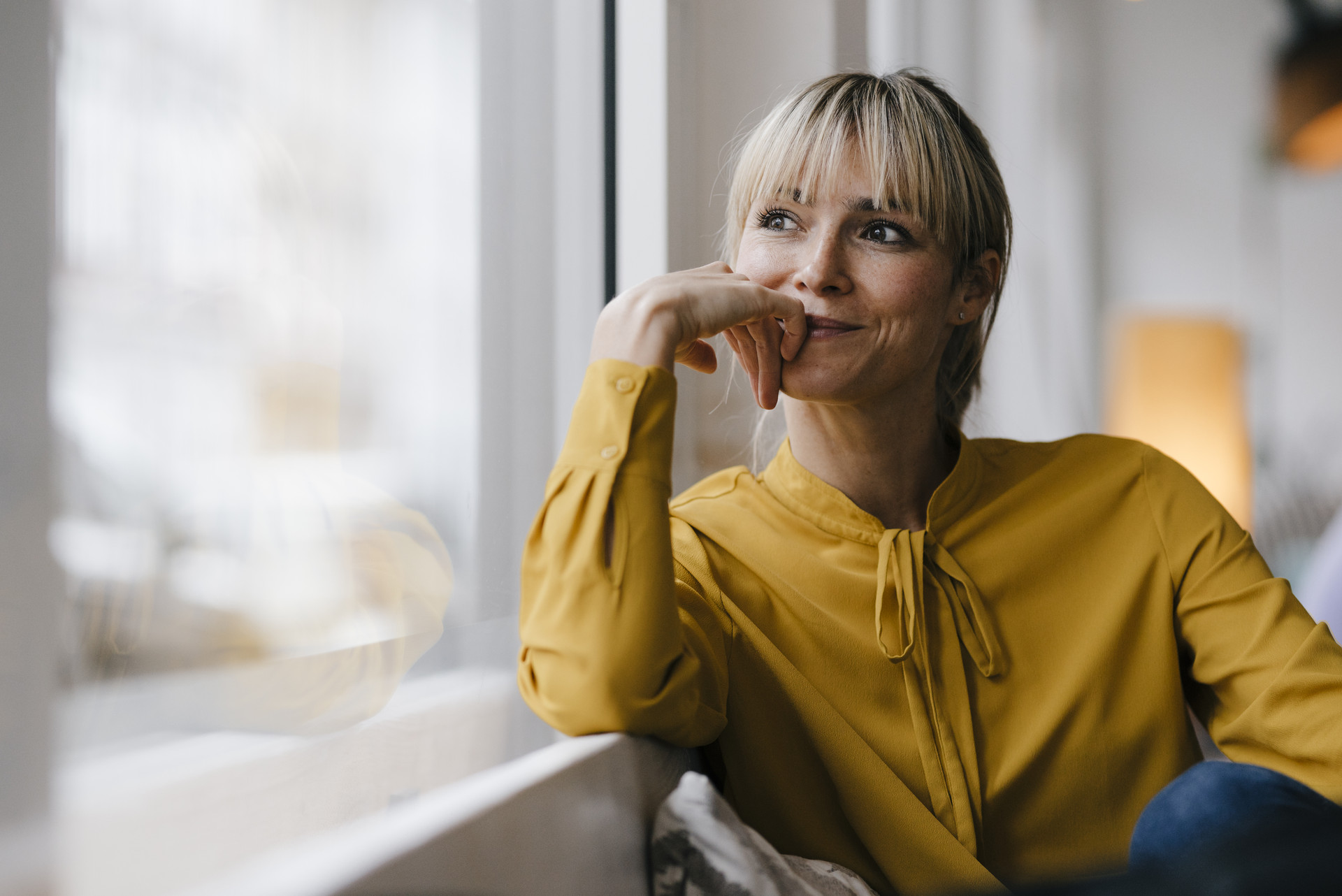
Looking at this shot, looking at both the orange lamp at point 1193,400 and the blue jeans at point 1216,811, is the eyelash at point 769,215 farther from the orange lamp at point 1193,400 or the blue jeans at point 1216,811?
the orange lamp at point 1193,400

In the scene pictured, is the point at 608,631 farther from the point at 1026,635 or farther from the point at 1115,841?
the point at 1115,841

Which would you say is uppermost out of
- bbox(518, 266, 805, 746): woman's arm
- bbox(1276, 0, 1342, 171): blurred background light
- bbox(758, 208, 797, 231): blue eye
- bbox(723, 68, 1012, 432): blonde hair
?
bbox(1276, 0, 1342, 171): blurred background light

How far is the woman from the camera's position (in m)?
0.86

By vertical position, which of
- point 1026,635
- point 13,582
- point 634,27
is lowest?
point 1026,635

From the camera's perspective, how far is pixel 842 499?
3.65 feet

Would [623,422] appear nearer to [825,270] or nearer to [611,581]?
[611,581]

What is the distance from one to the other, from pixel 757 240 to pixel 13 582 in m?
0.85

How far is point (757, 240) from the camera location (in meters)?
1.15

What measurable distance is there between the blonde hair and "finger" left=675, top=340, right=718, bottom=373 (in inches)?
8.7

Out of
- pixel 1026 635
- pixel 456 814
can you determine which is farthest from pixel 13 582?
pixel 1026 635

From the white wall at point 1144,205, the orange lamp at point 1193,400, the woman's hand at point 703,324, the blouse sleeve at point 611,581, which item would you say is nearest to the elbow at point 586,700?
the blouse sleeve at point 611,581

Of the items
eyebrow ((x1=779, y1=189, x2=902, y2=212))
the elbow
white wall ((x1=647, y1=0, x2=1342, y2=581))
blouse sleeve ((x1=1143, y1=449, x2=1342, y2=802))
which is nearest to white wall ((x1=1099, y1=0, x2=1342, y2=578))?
white wall ((x1=647, y1=0, x2=1342, y2=581))

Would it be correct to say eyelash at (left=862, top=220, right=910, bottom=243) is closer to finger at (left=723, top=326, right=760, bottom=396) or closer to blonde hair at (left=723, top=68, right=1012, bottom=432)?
blonde hair at (left=723, top=68, right=1012, bottom=432)

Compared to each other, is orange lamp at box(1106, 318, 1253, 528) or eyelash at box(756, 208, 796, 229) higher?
eyelash at box(756, 208, 796, 229)
